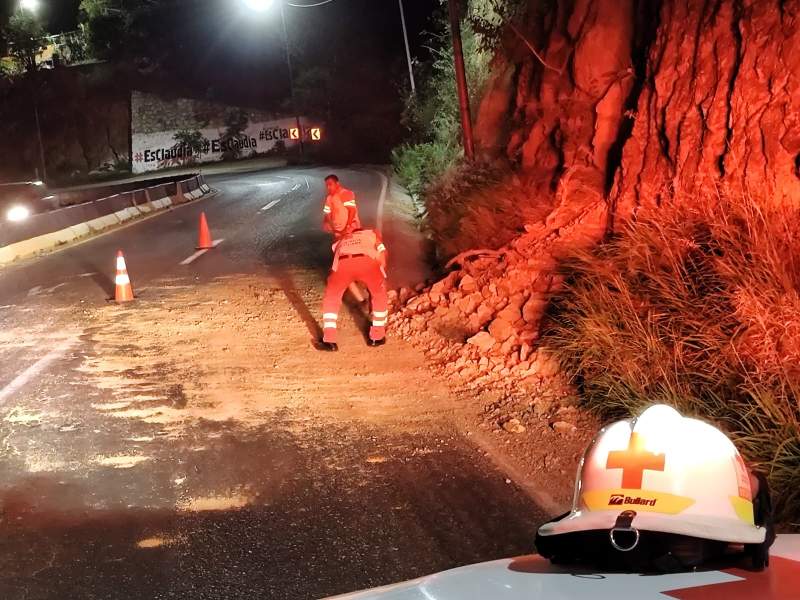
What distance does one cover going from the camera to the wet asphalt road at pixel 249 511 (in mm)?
4449

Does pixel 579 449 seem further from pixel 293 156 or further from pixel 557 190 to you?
pixel 293 156

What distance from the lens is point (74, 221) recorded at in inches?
787

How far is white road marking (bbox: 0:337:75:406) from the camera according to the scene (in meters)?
7.94

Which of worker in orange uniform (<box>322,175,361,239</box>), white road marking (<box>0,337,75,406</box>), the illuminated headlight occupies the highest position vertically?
the illuminated headlight

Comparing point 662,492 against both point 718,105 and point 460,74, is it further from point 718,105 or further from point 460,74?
Answer: point 460,74

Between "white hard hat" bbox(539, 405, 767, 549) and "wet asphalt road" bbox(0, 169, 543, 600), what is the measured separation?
2.12 metres

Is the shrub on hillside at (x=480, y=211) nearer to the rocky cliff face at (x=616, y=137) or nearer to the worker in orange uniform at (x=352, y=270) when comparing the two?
Answer: the rocky cliff face at (x=616, y=137)

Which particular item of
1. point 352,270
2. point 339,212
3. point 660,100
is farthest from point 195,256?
point 660,100

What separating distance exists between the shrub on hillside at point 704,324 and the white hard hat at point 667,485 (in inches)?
109

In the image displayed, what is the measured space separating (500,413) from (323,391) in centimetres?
170

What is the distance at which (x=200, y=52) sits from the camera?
65.9 metres

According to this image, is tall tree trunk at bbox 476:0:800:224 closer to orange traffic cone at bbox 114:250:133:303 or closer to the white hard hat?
the white hard hat

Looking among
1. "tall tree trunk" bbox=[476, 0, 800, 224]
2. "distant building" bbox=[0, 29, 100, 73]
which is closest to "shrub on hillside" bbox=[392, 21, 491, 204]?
"tall tree trunk" bbox=[476, 0, 800, 224]

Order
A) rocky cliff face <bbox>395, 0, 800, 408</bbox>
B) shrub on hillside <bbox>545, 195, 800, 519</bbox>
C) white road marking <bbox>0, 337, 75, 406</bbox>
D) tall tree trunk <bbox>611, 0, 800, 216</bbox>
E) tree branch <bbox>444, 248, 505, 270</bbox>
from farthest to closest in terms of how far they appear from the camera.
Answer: tree branch <bbox>444, 248, 505, 270</bbox> → white road marking <bbox>0, 337, 75, 406</bbox> → rocky cliff face <bbox>395, 0, 800, 408</bbox> → tall tree trunk <bbox>611, 0, 800, 216</bbox> → shrub on hillside <bbox>545, 195, 800, 519</bbox>
